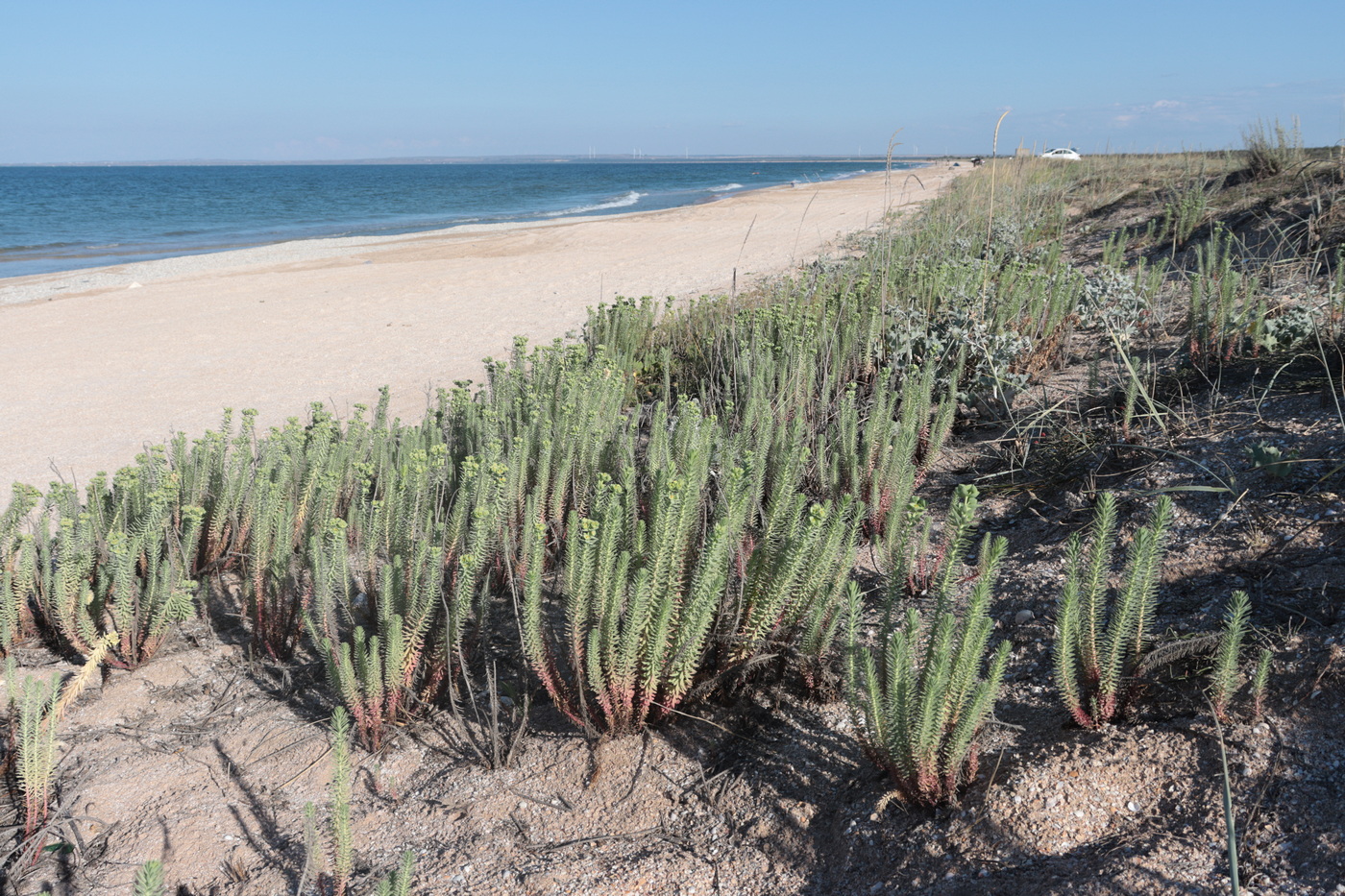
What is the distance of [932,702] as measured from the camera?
1683 mm

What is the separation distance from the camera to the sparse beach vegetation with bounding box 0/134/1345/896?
1.77 meters

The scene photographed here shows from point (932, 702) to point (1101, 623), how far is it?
622 mm

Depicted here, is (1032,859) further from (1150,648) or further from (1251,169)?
(1251,169)

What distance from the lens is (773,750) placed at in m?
2.14

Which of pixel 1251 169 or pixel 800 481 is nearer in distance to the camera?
pixel 800 481

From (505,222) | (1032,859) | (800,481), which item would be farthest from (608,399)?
(505,222)

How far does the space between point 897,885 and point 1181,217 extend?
7340 millimetres

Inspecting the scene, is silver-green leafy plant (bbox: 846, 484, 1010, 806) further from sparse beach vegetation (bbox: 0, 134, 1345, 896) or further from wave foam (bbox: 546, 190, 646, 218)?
wave foam (bbox: 546, 190, 646, 218)

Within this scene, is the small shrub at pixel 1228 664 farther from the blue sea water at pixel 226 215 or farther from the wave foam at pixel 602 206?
the wave foam at pixel 602 206

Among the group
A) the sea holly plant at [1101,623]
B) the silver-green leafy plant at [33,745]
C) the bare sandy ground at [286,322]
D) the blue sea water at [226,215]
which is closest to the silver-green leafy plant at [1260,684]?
the sea holly plant at [1101,623]

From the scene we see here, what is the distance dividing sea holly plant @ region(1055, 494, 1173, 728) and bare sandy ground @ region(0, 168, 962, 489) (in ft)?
11.1

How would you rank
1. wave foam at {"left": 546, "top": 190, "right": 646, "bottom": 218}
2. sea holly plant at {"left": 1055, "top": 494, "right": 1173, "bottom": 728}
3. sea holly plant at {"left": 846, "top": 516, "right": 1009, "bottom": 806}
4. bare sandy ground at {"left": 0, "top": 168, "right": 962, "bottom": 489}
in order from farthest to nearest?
1. wave foam at {"left": 546, "top": 190, "right": 646, "bottom": 218}
2. bare sandy ground at {"left": 0, "top": 168, "right": 962, "bottom": 489}
3. sea holly plant at {"left": 1055, "top": 494, "right": 1173, "bottom": 728}
4. sea holly plant at {"left": 846, "top": 516, "right": 1009, "bottom": 806}

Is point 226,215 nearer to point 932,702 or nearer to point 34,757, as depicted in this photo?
point 34,757

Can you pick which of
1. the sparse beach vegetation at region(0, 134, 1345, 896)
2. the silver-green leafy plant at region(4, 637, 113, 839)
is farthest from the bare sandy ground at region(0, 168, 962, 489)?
the silver-green leafy plant at region(4, 637, 113, 839)
